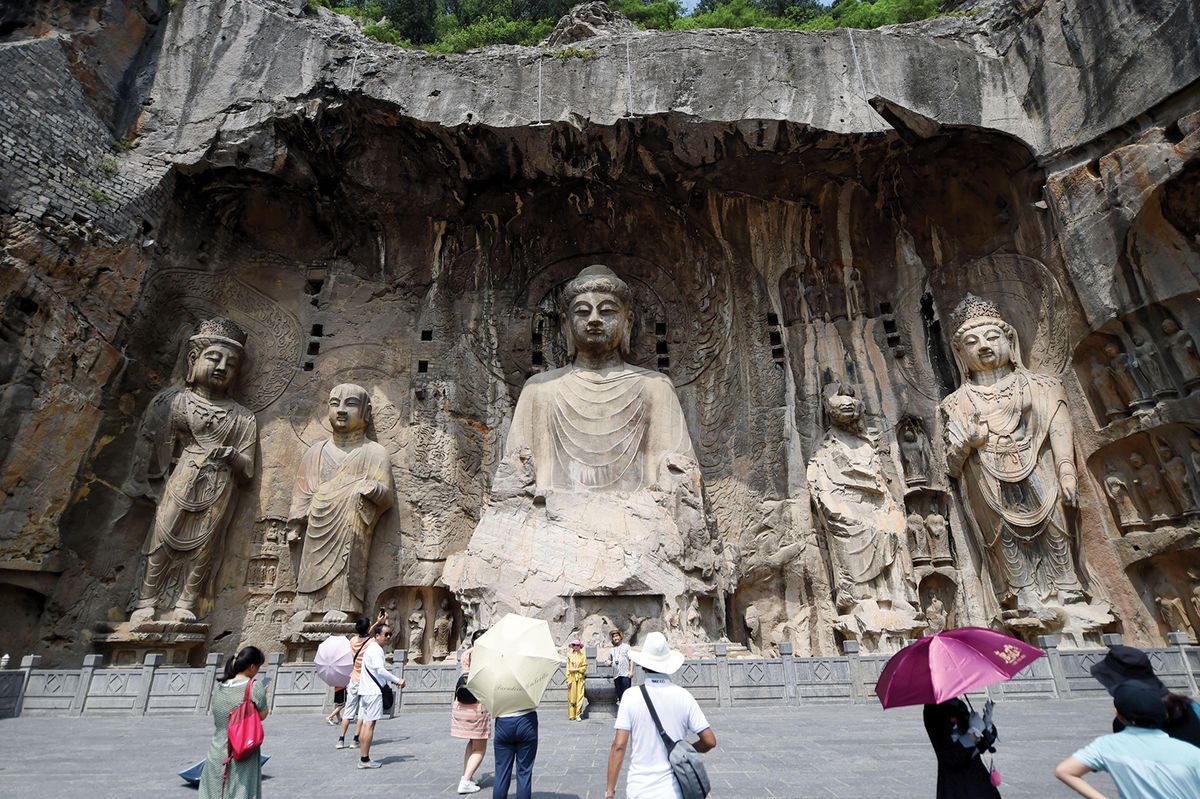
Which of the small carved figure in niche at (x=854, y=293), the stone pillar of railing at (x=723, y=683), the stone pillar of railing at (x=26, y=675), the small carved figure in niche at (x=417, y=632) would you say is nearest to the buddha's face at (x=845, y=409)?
the small carved figure in niche at (x=854, y=293)

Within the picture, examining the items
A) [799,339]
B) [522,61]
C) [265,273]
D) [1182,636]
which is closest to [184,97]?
[265,273]

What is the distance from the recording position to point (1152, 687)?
2184mm

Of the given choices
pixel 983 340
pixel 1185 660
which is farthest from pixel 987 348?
pixel 1185 660

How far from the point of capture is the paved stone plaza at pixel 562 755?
3662 mm

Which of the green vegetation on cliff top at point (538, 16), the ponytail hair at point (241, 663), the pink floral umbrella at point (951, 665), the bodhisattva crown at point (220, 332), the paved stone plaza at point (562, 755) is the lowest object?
Result: the paved stone plaza at point (562, 755)

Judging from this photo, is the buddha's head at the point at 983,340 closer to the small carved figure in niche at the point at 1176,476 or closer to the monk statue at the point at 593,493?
the small carved figure in niche at the point at 1176,476

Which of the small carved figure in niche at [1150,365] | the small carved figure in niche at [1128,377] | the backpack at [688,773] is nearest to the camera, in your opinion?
the backpack at [688,773]

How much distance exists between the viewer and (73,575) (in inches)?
344

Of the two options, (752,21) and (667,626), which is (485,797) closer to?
(667,626)

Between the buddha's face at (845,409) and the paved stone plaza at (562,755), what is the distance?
4259 mm

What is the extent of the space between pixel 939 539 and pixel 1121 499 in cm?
211

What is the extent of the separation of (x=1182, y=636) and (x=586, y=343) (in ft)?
24.4

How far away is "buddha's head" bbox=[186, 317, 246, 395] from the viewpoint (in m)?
9.94

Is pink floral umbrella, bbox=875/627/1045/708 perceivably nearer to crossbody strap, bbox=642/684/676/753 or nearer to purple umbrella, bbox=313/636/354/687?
crossbody strap, bbox=642/684/676/753
